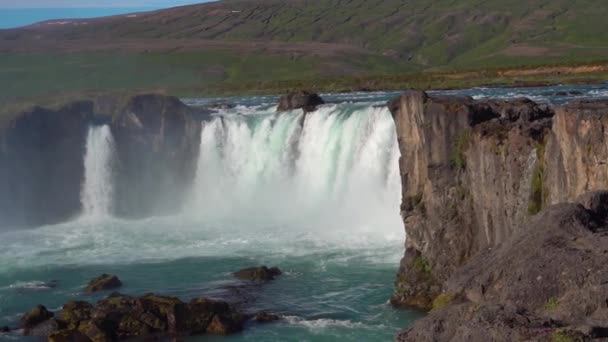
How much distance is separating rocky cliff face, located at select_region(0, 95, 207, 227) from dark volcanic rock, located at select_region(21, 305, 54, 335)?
28119mm

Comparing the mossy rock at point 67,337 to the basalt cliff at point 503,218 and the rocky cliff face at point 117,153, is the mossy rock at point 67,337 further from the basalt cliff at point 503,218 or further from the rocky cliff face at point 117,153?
the rocky cliff face at point 117,153

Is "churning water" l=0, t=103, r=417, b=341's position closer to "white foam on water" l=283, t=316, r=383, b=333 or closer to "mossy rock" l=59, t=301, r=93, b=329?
"white foam on water" l=283, t=316, r=383, b=333

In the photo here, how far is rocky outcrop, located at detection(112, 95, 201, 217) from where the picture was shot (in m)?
63.9

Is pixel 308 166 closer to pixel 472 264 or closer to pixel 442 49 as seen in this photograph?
pixel 472 264

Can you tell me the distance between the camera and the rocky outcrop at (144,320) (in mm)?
32844

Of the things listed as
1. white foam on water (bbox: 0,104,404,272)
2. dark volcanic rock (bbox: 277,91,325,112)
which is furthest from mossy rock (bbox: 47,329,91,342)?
dark volcanic rock (bbox: 277,91,325,112)

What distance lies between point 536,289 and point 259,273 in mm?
25813

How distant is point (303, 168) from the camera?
58.3 metres

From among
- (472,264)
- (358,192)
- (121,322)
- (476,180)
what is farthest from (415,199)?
(472,264)

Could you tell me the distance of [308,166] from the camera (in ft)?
190

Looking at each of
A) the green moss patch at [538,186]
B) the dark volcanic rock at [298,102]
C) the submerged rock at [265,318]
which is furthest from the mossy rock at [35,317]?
the dark volcanic rock at [298,102]

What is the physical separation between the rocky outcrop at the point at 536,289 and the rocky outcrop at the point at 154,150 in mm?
48615

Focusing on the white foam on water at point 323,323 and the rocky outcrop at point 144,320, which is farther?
the rocky outcrop at point 144,320

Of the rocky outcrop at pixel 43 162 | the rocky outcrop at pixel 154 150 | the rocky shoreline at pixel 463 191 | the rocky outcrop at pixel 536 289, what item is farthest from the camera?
the rocky outcrop at pixel 154 150
